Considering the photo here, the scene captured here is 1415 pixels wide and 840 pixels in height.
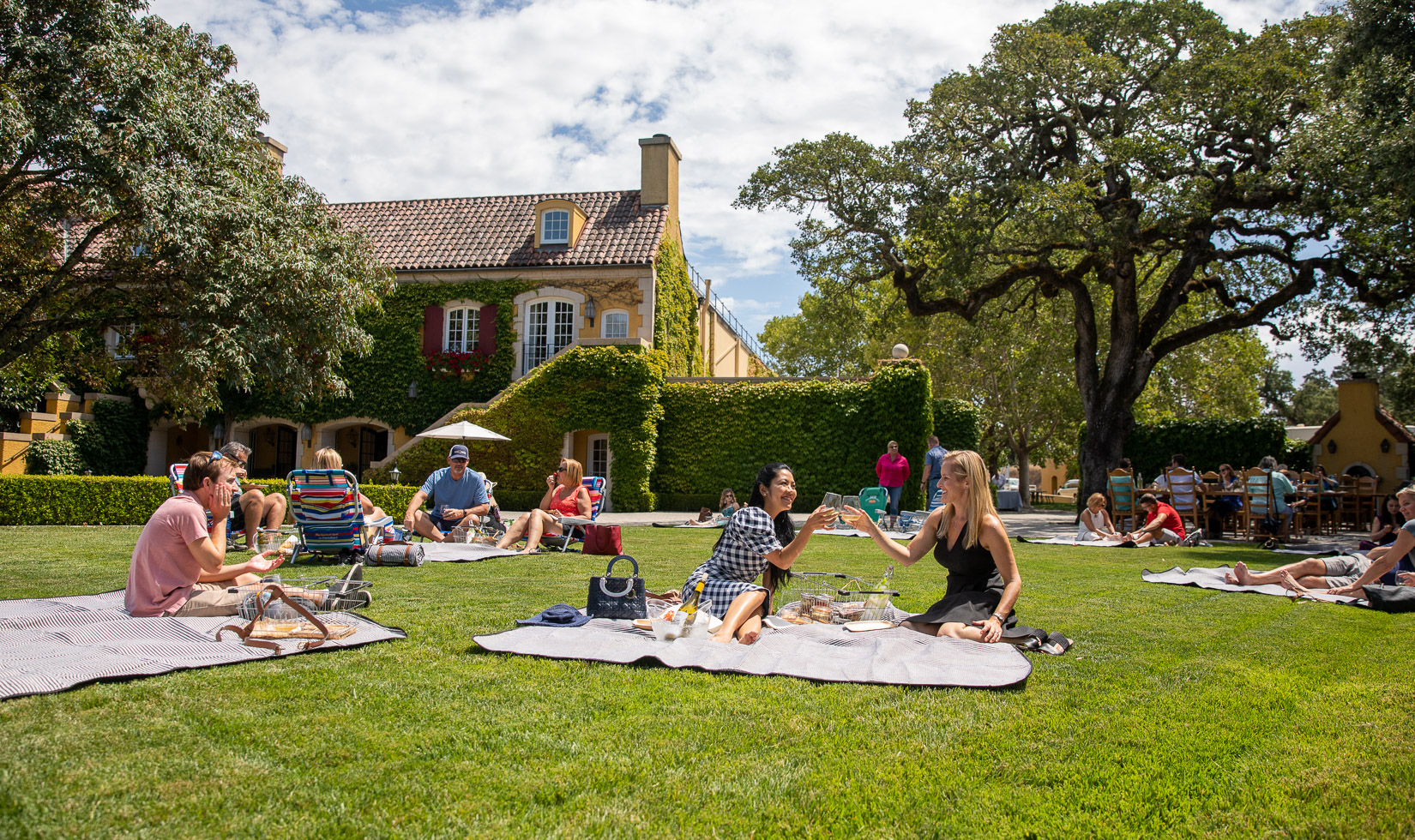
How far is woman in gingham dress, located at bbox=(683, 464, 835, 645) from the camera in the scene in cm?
536

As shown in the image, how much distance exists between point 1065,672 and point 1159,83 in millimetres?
17652

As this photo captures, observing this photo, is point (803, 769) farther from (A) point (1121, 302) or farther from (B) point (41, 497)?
(A) point (1121, 302)

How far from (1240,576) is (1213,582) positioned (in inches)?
9.5

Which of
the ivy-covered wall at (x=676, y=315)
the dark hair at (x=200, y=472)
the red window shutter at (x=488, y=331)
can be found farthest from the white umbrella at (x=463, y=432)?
the dark hair at (x=200, y=472)

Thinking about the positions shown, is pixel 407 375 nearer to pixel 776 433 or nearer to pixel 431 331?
pixel 431 331

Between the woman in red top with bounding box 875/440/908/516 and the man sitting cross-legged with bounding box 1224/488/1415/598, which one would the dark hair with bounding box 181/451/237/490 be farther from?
the woman in red top with bounding box 875/440/908/516

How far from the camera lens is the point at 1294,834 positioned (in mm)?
2588

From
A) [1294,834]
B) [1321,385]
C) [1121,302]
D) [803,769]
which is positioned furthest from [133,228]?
[1321,385]

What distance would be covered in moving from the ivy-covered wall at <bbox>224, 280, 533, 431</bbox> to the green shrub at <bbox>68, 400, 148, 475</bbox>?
102 inches

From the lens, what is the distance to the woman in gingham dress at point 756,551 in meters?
5.36

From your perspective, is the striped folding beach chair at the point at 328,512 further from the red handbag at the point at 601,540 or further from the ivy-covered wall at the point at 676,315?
the ivy-covered wall at the point at 676,315

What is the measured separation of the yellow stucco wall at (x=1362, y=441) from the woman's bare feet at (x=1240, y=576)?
20490mm

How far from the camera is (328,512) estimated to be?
8.91m

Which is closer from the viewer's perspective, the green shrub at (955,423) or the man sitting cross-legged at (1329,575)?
the man sitting cross-legged at (1329,575)
